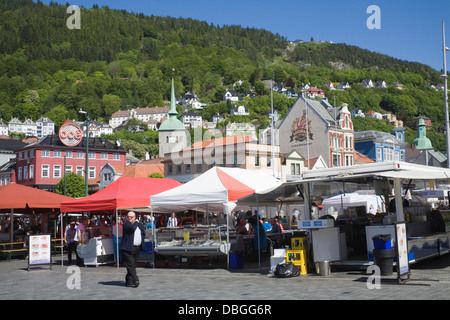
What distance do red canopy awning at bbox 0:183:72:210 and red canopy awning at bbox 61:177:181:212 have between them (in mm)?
3997

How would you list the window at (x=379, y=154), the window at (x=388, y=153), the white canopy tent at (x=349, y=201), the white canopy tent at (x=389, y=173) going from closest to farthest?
the white canopy tent at (x=389, y=173), the white canopy tent at (x=349, y=201), the window at (x=379, y=154), the window at (x=388, y=153)

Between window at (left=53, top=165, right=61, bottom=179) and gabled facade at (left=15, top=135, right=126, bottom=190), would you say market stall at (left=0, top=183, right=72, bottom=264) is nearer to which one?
gabled facade at (left=15, top=135, right=126, bottom=190)

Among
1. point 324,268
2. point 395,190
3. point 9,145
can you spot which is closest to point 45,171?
point 9,145

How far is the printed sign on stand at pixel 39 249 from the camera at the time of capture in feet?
60.0

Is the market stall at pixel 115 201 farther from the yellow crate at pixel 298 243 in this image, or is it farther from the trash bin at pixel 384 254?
the trash bin at pixel 384 254

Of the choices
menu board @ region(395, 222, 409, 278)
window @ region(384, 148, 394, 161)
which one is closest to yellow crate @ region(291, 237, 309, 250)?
menu board @ region(395, 222, 409, 278)

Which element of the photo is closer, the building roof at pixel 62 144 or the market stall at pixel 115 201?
the market stall at pixel 115 201

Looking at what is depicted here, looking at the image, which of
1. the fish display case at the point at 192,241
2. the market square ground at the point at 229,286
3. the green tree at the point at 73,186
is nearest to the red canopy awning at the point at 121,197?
the fish display case at the point at 192,241

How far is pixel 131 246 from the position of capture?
12.8 meters

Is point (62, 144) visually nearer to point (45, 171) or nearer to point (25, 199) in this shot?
point (45, 171)

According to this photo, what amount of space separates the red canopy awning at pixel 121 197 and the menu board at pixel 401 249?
10.2m

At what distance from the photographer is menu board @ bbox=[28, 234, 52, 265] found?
18312 mm

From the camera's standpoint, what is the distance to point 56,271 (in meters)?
18.2

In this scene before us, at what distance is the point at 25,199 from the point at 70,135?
72893mm
